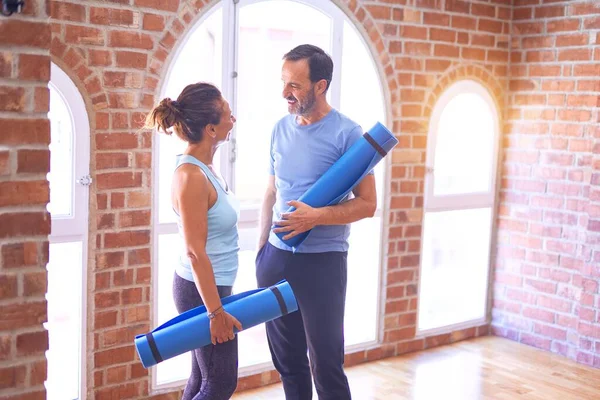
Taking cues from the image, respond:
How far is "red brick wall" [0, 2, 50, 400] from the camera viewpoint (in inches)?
61.7

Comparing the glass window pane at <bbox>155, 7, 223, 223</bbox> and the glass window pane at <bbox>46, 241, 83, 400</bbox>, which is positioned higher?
the glass window pane at <bbox>155, 7, 223, 223</bbox>

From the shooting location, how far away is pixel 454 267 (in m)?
4.71

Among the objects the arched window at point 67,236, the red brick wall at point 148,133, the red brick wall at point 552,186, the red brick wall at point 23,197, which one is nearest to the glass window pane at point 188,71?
the red brick wall at point 148,133

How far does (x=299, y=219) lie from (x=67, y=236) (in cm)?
114

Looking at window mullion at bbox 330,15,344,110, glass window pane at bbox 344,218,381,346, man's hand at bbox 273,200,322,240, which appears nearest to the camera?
man's hand at bbox 273,200,322,240

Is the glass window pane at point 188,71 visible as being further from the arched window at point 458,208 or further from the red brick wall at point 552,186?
the red brick wall at point 552,186

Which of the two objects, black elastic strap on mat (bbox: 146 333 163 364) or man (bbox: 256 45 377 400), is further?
man (bbox: 256 45 377 400)

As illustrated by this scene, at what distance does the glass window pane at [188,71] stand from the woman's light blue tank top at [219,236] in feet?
3.46

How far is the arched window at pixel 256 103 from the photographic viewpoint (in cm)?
340

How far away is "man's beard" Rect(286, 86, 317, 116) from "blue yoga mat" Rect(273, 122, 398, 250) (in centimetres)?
26

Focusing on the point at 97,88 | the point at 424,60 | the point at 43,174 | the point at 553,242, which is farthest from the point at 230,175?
the point at 553,242

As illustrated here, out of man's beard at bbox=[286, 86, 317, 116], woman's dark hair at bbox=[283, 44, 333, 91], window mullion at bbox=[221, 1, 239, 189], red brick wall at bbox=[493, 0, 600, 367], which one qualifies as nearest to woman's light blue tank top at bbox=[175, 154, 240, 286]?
man's beard at bbox=[286, 86, 317, 116]

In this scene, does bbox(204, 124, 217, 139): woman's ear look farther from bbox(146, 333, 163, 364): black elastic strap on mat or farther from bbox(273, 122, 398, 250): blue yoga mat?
bbox(146, 333, 163, 364): black elastic strap on mat

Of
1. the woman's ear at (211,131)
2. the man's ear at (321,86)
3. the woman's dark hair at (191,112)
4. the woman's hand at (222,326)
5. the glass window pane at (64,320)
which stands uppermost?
the man's ear at (321,86)
